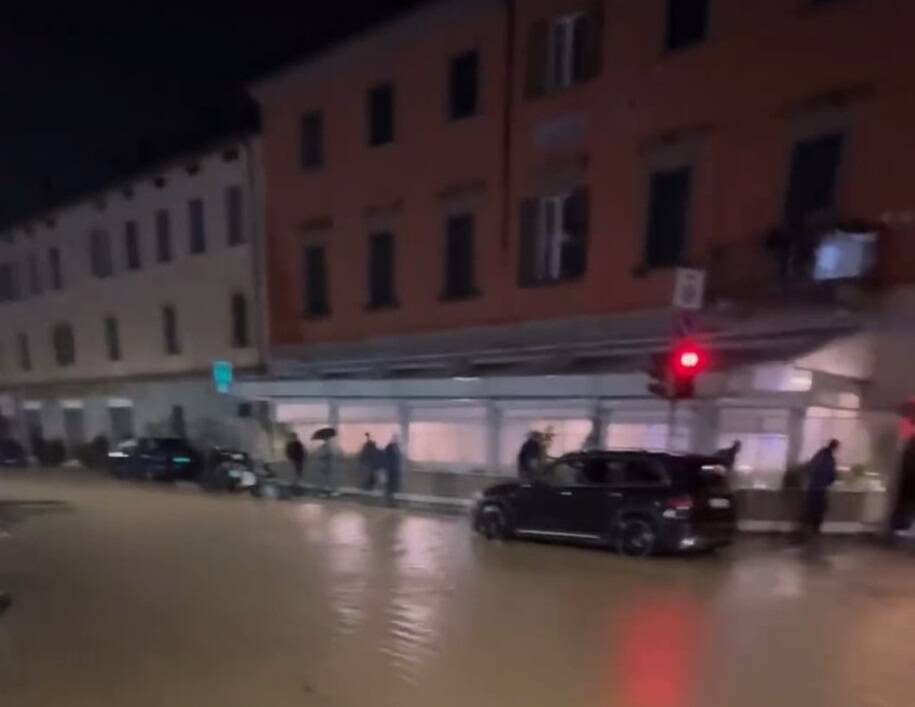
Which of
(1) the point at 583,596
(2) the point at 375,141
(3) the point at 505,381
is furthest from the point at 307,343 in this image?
(1) the point at 583,596

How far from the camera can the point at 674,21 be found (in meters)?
17.1

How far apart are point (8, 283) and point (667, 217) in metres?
35.5

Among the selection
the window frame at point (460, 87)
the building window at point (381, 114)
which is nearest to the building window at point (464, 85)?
the window frame at point (460, 87)

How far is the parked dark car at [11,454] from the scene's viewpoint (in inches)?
1483

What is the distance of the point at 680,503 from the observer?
42.7 ft

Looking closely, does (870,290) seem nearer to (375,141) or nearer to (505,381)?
(505,381)

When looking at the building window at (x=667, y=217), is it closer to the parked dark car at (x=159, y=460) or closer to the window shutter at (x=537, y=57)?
the window shutter at (x=537, y=57)

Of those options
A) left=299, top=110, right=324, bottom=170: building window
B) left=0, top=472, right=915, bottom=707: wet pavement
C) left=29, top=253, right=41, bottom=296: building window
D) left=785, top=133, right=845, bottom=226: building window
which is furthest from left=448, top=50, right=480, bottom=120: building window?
left=29, top=253, right=41, bottom=296: building window

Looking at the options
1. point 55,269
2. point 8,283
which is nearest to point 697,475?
point 55,269

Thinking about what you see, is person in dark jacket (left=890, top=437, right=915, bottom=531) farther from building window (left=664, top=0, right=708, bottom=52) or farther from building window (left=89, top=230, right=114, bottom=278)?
building window (left=89, top=230, right=114, bottom=278)

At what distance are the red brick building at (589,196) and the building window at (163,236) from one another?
6359mm

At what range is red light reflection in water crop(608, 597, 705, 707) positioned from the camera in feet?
22.8

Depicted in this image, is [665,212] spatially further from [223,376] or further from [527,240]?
[223,376]

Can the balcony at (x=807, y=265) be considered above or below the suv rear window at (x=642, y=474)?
above
